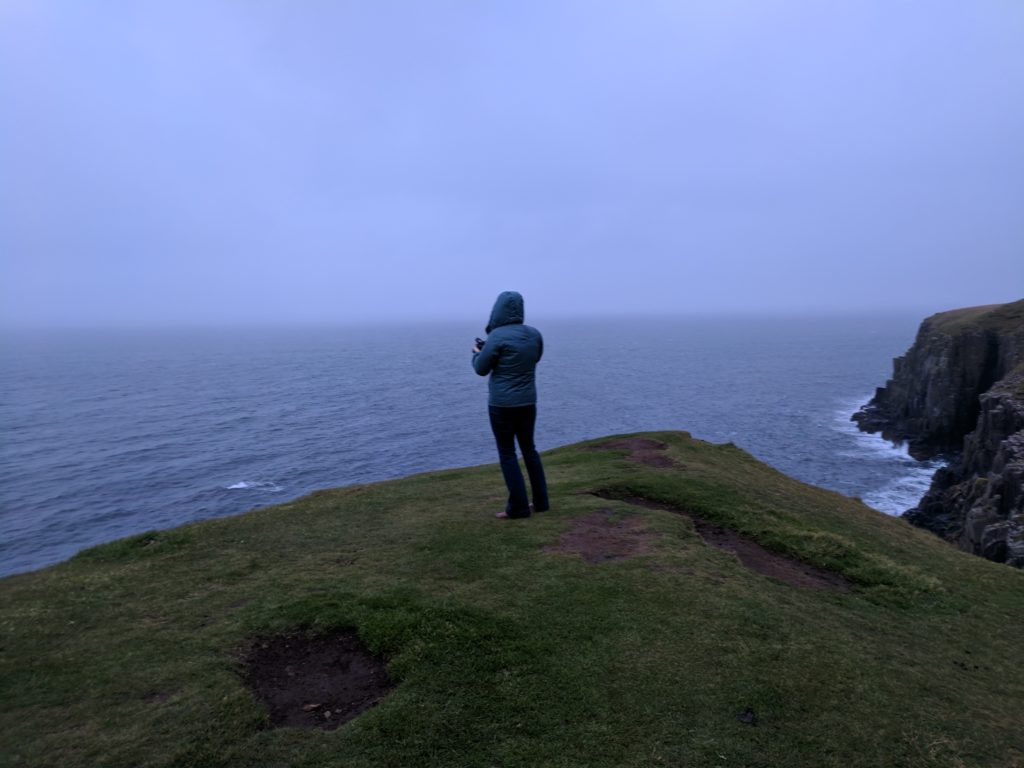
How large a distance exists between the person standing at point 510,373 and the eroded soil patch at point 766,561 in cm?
398

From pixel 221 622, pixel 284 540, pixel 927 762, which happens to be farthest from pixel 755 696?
pixel 284 540

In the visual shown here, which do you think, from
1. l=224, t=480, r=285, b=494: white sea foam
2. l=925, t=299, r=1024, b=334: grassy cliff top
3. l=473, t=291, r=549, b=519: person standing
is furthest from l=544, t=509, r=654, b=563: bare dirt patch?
l=925, t=299, r=1024, b=334: grassy cliff top

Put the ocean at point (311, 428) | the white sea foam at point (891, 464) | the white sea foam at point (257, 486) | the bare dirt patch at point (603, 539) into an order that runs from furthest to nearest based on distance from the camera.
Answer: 1. the white sea foam at point (257, 486)
2. the white sea foam at point (891, 464)
3. the ocean at point (311, 428)
4. the bare dirt patch at point (603, 539)

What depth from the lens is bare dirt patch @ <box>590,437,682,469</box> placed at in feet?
60.4

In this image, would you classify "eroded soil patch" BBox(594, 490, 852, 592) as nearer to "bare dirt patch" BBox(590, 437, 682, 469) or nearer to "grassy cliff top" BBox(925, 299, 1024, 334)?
"bare dirt patch" BBox(590, 437, 682, 469)

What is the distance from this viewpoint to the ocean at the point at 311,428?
45.9 metres

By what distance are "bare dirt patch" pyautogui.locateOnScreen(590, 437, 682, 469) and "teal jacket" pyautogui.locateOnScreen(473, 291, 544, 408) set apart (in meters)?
7.75

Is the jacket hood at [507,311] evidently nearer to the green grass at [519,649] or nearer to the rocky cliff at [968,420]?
the green grass at [519,649]

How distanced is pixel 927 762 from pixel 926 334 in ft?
296

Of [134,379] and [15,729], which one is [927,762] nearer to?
[15,729]

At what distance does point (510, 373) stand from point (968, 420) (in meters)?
69.9

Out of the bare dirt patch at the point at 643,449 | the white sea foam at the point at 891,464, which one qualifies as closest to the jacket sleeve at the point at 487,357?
the bare dirt patch at the point at 643,449

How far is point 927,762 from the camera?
552 cm

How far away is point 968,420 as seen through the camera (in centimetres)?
6262
